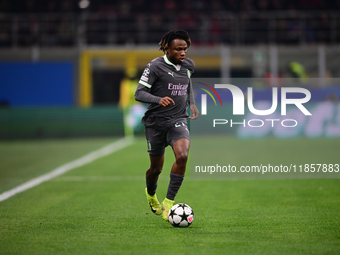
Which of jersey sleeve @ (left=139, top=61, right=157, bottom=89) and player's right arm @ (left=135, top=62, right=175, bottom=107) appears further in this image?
jersey sleeve @ (left=139, top=61, right=157, bottom=89)

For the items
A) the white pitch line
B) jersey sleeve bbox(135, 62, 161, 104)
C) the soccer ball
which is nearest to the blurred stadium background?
the white pitch line

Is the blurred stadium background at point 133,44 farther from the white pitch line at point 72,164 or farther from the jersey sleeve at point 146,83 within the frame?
the jersey sleeve at point 146,83

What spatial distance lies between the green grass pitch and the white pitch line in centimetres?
22

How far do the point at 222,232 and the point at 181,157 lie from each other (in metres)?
0.91

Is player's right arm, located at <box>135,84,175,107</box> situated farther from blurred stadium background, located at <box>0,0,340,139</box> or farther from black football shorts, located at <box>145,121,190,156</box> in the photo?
blurred stadium background, located at <box>0,0,340,139</box>

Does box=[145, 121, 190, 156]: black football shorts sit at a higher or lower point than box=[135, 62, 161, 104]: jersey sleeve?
lower

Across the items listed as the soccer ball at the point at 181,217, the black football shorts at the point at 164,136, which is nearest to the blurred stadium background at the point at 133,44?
the black football shorts at the point at 164,136

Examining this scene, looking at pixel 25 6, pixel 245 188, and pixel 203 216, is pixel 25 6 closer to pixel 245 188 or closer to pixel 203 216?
pixel 245 188

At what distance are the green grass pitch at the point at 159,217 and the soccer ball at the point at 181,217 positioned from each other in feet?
0.27

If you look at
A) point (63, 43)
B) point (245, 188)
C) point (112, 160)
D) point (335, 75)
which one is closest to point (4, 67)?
point (63, 43)

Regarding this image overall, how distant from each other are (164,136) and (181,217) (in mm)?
972

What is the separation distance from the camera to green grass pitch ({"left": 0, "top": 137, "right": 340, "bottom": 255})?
4398 mm

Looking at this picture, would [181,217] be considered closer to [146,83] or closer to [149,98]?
[149,98]

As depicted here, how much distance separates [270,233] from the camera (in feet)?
15.9
